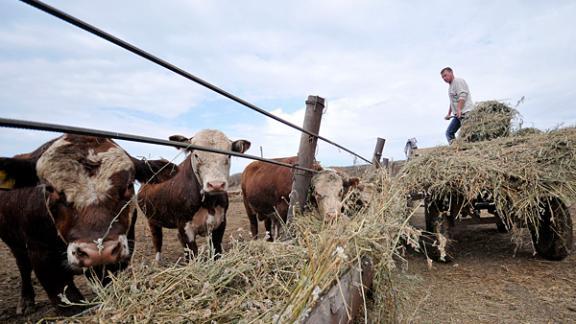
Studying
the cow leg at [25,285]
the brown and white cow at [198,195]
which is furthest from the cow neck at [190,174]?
the cow leg at [25,285]

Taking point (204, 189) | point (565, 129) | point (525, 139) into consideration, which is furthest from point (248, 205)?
point (565, 129)

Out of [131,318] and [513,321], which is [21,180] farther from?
[513,321]

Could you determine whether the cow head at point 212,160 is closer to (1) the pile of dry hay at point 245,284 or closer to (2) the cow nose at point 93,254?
(2) the cow nose at point 93,254

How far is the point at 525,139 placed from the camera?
4.41 metres

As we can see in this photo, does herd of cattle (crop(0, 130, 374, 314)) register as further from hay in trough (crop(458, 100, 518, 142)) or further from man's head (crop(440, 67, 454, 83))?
man's head (crop(440, 67, 454, 83))

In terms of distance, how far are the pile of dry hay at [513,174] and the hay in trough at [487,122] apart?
3.88 ft

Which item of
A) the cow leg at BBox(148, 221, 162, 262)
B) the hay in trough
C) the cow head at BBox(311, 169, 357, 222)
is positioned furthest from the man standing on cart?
the cow leg at BBox(148, 221, 162, 262)

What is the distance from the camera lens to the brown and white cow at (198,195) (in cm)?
402

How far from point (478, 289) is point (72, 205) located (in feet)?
13.5

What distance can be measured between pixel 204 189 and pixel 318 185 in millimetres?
1832

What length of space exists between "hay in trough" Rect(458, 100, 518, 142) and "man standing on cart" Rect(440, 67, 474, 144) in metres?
0.38

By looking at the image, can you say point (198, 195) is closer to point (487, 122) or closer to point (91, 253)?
point (91, 253)

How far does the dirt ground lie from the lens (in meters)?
2.88

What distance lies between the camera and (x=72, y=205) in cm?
209
